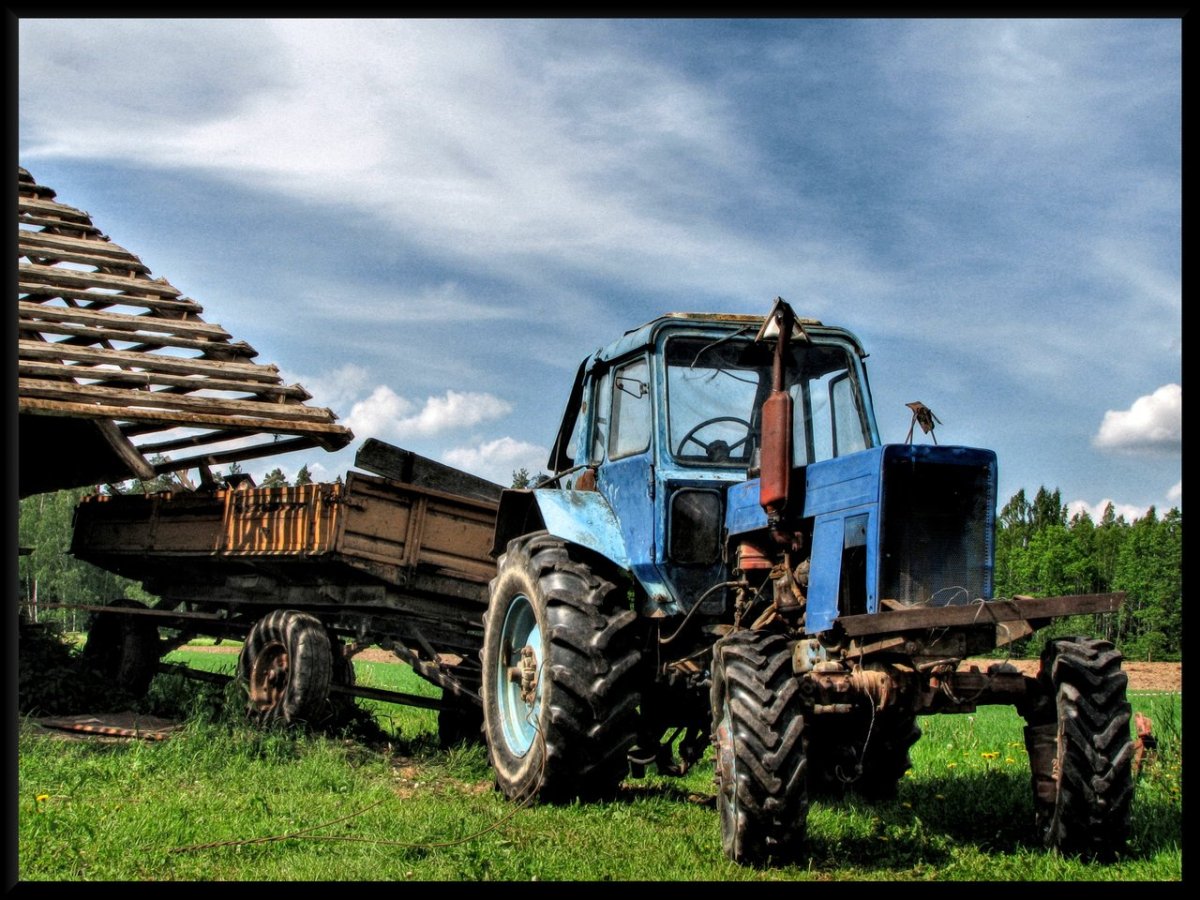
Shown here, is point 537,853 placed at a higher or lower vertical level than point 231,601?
lower

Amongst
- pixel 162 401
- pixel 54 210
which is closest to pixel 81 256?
pixel 54 210

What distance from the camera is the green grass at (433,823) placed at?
5.22m

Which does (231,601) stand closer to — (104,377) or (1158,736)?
(104,377)

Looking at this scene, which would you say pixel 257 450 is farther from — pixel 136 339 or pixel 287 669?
pixel 287 669

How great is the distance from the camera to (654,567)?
22.4ft

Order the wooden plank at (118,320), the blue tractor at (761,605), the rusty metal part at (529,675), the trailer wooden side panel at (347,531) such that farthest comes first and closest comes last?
the wooden plank at (118,320) < the trailer wooden side panel at (347,531) < the rusty metal part at (529,675) < the blue tractor at (761,605)

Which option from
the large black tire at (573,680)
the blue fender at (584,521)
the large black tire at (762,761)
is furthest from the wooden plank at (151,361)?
the large black tire at (762,761)

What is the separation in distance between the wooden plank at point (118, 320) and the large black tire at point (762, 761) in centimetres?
848

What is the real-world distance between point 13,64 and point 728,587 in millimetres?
4296

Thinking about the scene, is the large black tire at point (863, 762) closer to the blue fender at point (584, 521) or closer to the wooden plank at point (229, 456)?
the blue fender at point (584, 521)

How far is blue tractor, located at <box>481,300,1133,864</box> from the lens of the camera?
5.32 m

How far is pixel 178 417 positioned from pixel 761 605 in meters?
6.22

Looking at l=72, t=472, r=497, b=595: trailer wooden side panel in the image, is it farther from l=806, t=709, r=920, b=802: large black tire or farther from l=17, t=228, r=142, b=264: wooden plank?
l=806, t=709, r=920, b=802: large black tire
